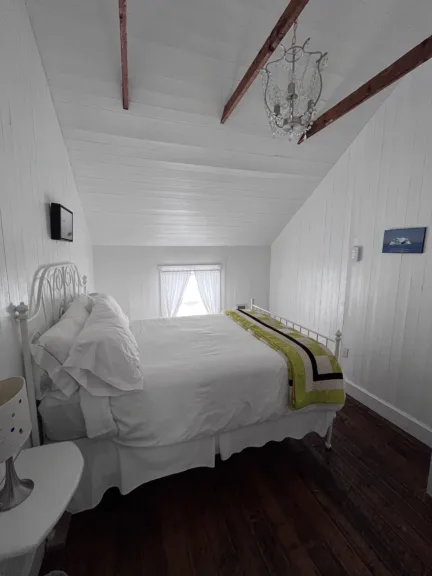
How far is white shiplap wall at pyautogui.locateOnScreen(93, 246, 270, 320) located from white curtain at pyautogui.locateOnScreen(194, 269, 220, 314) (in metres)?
0.13

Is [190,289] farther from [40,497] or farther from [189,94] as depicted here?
[40,497]

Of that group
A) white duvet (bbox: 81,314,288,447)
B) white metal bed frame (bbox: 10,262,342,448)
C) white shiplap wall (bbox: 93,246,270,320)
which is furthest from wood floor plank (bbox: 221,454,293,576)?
white shiplap wall (bbox: 93,246,270,320)

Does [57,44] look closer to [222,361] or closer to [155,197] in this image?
[155,197]

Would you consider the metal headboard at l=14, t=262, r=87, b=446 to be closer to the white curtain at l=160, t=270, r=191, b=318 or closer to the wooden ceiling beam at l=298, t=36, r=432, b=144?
the white curtain at l=160, t=270, r=191, b=318

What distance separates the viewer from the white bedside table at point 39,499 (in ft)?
2.70

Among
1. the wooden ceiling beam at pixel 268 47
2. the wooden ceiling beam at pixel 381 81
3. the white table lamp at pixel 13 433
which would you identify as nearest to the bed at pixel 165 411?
the white table lamp at pixel 13 433

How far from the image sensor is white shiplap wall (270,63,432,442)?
2.19 metres

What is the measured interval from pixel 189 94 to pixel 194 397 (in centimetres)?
233

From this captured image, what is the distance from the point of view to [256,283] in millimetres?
5012

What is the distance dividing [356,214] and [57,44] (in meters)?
2.88

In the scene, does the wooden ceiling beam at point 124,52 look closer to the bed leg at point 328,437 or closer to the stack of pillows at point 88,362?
the stack of pillows at point 88,362

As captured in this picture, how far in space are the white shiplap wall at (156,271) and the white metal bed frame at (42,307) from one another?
5.17 feet

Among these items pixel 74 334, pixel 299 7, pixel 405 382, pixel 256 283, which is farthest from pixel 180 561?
pixel 256 283

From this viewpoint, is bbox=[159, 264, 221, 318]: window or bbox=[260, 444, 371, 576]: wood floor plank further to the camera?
bbox=[159, 264, 221, 318]: window
